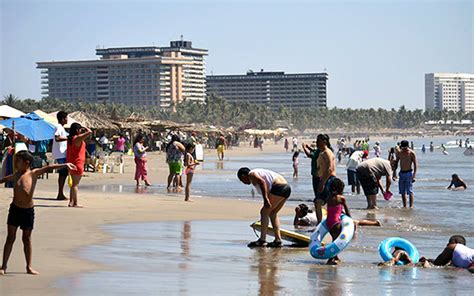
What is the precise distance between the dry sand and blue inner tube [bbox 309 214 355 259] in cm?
269

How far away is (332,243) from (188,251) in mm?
1851

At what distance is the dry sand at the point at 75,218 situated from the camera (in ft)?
31.0

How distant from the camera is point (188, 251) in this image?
1207 cm

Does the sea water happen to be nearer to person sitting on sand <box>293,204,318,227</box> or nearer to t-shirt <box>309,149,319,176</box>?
person sitting on sand <box>293,204,318,227</box>

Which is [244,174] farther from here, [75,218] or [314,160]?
[314,160]

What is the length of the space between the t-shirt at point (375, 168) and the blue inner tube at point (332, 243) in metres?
6.86

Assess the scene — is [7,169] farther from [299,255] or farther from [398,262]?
[398,262]

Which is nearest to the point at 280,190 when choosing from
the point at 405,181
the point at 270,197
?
the point at 270,197

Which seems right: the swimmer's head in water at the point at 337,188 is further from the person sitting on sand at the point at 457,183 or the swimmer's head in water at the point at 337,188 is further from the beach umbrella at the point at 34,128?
the person sitting on sand at the point at 457,183

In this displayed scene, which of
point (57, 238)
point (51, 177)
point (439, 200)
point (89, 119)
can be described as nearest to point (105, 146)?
point (89, 119)

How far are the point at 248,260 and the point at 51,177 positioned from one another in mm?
15305

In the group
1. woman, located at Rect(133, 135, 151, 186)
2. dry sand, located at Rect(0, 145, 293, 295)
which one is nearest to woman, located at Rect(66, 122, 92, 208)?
dry sand, located at Rect(0, 145, 293, 295)

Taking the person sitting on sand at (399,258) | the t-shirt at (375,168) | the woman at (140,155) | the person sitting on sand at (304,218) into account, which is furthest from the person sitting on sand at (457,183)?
the person sitting on sand at (399,258)

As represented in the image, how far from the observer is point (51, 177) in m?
25.9
